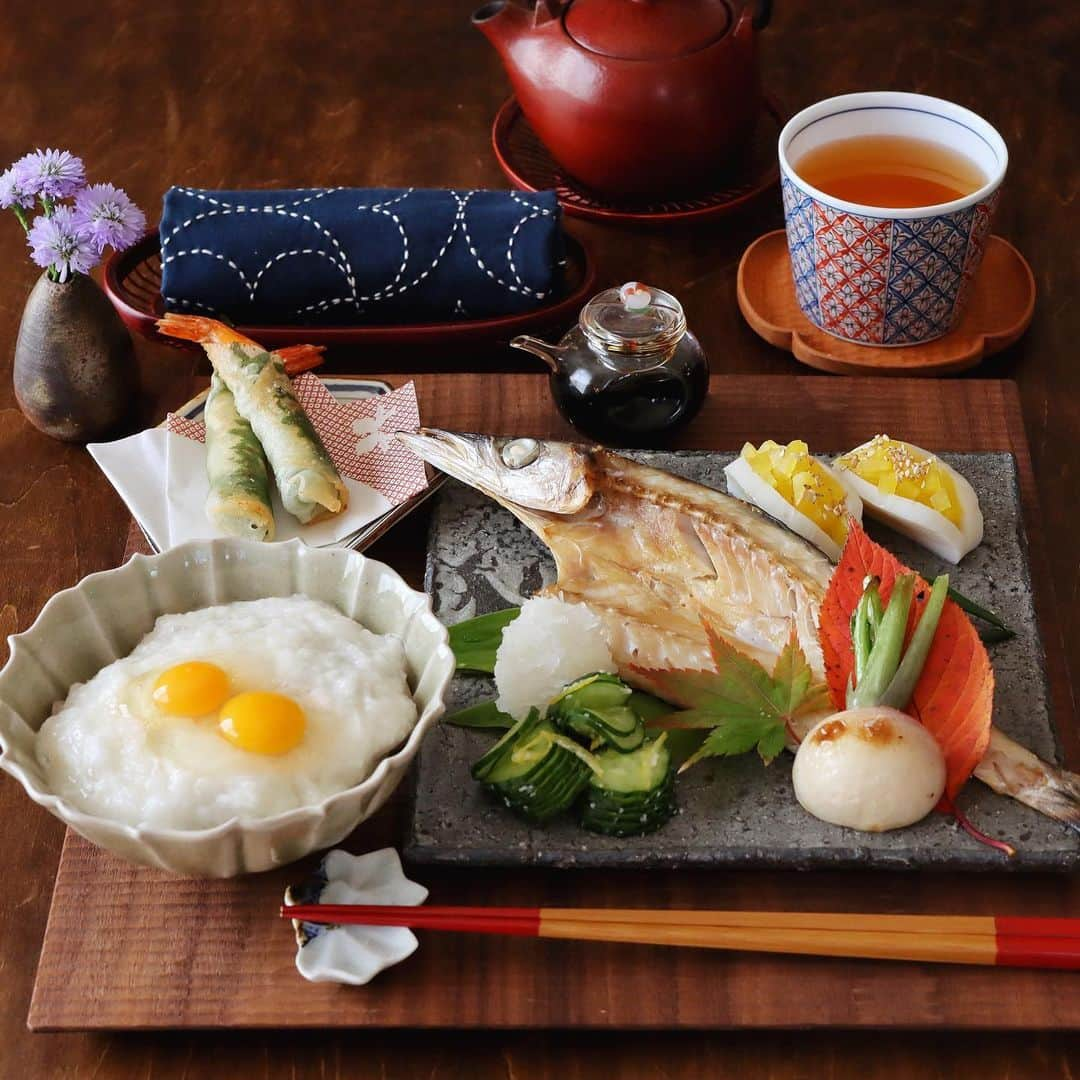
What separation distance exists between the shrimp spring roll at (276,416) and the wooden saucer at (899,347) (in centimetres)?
74

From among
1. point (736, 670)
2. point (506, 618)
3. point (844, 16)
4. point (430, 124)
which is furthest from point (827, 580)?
point (844, 16)

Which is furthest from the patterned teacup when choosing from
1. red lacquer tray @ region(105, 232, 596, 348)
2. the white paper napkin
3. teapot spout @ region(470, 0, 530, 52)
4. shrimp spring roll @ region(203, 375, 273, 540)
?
shrimp spring roll @ region(203, 375, 273, 540)

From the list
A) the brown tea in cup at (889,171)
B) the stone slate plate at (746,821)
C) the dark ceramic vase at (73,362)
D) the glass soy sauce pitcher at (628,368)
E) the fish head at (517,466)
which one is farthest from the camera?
the brown tea in cup at (889,171)

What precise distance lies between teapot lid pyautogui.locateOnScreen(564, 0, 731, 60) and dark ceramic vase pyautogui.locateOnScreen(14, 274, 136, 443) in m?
0.84

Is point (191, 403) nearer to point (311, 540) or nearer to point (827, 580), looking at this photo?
point (311, 540)

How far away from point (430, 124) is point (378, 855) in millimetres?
1684

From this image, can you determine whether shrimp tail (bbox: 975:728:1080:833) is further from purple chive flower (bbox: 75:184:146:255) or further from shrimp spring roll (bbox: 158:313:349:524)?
purple chive flower (bbox: 75:184:146:255)

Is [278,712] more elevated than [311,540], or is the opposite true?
[278,712]

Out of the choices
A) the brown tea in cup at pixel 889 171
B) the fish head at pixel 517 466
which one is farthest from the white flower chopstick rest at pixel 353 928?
the brown tea in cup at pixel 889 171

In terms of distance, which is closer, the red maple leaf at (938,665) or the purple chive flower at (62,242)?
the red maple leaf at (938,665)

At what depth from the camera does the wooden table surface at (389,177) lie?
144 cm

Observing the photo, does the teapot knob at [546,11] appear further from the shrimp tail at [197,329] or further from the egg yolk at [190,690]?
the egg yolk at [190,690]

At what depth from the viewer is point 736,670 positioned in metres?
1.62

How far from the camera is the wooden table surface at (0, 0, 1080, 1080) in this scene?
1.44 m
